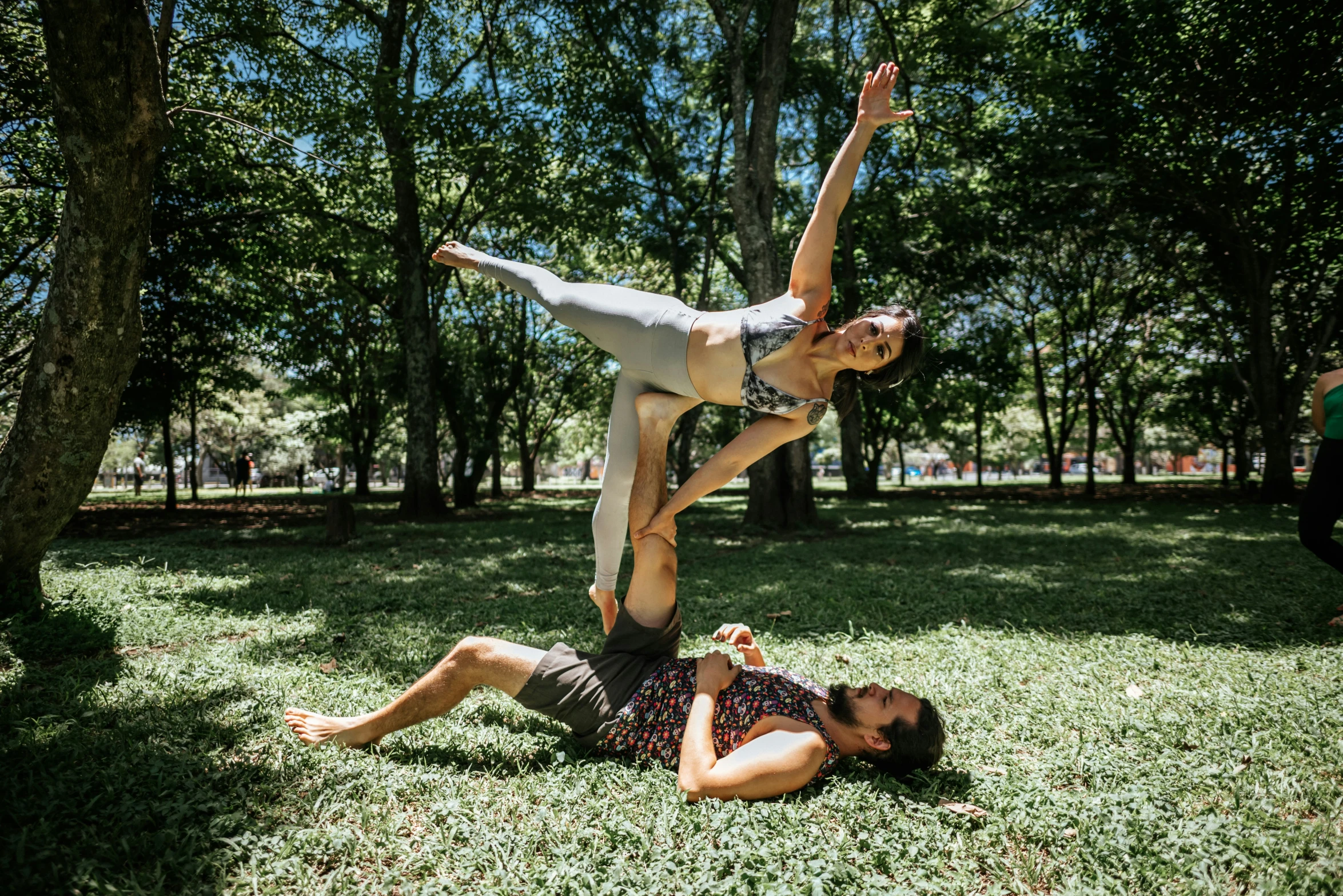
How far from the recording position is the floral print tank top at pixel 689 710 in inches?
115

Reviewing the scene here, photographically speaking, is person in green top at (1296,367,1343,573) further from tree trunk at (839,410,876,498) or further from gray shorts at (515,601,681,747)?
tree trunk at (839,410,876,498)

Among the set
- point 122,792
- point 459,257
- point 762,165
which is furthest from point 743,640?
point 762,165

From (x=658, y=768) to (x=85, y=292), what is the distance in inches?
196

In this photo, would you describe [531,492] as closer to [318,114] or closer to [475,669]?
[318,114]

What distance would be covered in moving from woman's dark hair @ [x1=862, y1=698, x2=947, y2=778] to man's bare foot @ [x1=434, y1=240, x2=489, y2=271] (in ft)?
10.8

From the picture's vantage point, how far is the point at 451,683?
308 centimetres

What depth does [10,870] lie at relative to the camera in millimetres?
2115

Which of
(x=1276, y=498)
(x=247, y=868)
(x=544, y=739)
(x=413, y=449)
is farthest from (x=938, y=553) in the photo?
(x=1276, y=498)

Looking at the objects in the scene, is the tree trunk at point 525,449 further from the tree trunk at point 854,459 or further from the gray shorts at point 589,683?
the gray shorts at point 589,683

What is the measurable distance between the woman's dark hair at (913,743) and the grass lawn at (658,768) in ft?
0.37

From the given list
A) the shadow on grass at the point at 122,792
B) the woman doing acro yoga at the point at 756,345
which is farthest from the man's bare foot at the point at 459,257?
the shadow on grass at the point at 122,792

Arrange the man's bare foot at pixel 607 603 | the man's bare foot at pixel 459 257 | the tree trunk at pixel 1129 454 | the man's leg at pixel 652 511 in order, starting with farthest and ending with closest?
the tree trunk at pixel 1129 454 → the man's bare foot at pixel 459 257 → the man's bare foot at pixel 607 603 → the man's leg at pixel 652 511

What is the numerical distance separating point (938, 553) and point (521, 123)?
10962 millimetres

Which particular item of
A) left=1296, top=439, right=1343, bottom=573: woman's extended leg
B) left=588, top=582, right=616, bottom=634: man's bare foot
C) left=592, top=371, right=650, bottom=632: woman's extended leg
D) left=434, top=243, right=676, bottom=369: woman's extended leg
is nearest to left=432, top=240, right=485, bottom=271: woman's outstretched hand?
left=434, top=243, right=676, bottom=369: woman's extended leg
